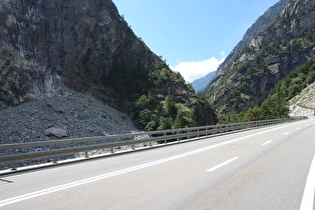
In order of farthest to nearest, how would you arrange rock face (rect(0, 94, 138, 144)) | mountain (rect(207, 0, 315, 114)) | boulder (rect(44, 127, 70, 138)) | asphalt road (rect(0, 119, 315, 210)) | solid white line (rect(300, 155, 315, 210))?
mountain (rect(207, 0, 315, 114)), boulder (rect(44, 127, 70, 138)), rock face (rect(0, 94, 138, 144)), asphalt road (rect(0, 119, 315, 210)), solid white line (rect(300, 155, 315, 210))

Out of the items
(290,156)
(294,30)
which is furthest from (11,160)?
(294,30)

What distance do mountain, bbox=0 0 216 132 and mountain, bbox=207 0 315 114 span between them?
352 ft

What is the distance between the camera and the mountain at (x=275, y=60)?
169 metres

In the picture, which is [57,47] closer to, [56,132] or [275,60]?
[56,132]

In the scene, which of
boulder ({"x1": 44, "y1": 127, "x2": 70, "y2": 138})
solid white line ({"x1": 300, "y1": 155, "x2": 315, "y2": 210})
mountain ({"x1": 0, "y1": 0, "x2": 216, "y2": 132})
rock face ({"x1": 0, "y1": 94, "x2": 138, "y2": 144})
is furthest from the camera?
mountain ({"x1": 0, "y1": 0, "x2": 216, "y2": 132})

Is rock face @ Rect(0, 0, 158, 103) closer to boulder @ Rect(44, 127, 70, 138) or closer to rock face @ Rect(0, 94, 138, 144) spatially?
rock face @ Rect(0, 94, 138, 144)

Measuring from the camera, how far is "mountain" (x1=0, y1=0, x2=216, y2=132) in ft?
135

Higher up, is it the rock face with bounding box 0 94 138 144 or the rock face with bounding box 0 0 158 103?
the rock face with bounding box 0 0 158 103

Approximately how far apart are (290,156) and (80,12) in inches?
2796

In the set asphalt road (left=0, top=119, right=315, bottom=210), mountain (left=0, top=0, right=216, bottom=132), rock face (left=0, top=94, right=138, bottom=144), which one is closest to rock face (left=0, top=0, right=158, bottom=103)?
mountain (left=0, top=0, right=216, bottom=132)

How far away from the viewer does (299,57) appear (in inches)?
6663

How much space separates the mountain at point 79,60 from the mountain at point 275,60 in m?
107

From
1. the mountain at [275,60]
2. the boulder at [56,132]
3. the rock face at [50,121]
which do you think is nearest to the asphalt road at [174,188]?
the rock face at [50,121]

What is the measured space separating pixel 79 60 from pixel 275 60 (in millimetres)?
175213
